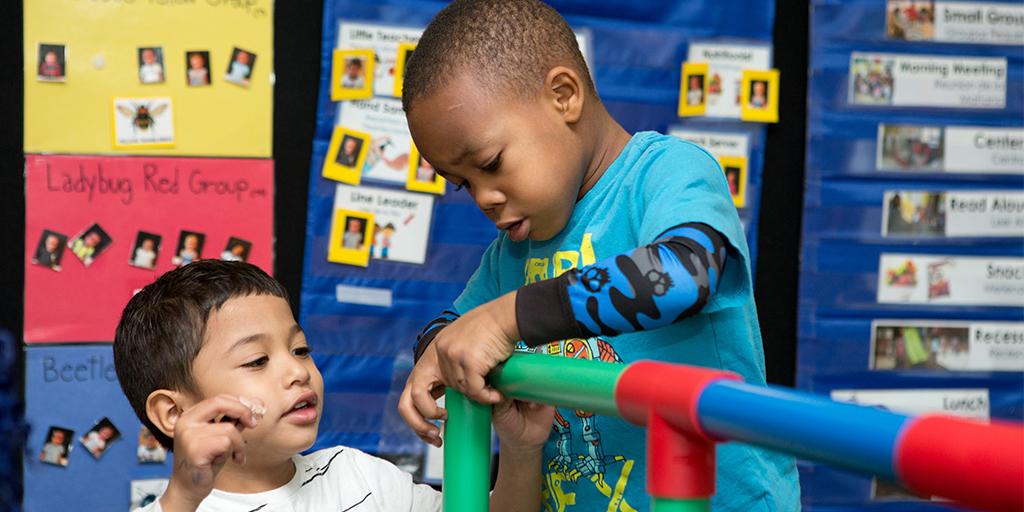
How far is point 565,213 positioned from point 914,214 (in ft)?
6.55

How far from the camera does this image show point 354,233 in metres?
2.64

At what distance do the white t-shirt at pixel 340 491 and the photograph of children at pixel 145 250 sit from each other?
1.27 metres

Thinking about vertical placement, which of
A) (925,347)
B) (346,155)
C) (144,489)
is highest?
(346,155)

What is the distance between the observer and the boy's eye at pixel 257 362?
1.32 meters

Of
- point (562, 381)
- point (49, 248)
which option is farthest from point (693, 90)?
point (562, 381)

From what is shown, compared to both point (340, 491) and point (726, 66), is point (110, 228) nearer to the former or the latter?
point (340, 491)

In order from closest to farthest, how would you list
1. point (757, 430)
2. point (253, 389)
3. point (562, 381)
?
point (757, 430)
point (562, 381)
point (253, 389)

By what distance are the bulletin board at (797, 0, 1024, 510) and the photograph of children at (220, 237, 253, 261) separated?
1.38 metres

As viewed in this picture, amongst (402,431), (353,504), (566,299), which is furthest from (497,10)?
(402,431)

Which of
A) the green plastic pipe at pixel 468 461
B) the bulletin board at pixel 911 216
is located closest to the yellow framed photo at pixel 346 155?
the bulletin board at pixel 911 216

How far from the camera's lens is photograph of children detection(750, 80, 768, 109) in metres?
2.84

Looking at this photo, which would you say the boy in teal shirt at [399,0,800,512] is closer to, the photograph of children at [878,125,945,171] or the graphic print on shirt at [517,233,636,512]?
the graphic print on shirt at [517,233,636,512]

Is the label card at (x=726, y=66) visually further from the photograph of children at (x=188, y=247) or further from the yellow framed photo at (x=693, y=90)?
the photograph of children at (x=188, y=247)

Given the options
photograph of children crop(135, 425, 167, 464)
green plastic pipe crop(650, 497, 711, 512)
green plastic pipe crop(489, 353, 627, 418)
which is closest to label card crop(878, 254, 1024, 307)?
photograph of children crop(135, 425, 167, 464)
